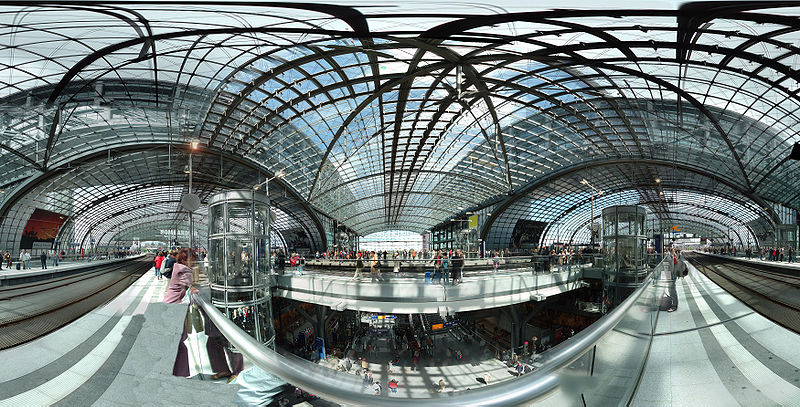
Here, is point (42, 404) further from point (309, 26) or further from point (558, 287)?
point (558, 287)

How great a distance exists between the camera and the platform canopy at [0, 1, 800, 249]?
28.8ft

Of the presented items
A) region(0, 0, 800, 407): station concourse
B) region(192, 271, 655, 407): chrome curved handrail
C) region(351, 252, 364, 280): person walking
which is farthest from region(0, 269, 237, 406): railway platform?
region(351, 252, 364, 280): person walking

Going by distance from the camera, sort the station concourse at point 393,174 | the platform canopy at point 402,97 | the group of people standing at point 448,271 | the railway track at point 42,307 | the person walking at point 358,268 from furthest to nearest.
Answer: the person walking at point 358,268
the group of people standing at point 448,271
the platform canopy at point 402,97
the railway track at point 42,307
the station concourse at point 393,174

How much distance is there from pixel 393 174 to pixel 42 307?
40.7 meters

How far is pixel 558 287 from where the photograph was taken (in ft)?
60.7

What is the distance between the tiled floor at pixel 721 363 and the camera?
2.43 metres

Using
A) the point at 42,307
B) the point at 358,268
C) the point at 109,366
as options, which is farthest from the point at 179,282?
the point at 358,268

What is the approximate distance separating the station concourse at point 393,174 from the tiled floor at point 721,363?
0.10 ft

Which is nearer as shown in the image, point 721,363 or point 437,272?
point 721,363

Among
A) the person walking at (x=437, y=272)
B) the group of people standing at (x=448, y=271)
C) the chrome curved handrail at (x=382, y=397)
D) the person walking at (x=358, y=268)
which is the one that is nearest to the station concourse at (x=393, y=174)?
the chrome curved handrail at (x=382, y=397)

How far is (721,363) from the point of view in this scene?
308 cm

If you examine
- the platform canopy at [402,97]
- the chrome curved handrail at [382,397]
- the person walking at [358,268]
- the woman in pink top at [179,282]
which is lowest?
the person walking at [358,268]

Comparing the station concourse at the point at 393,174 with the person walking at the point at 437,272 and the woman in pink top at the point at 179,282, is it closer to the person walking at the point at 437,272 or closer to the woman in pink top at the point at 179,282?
the woman in pink top at the point at 179,282

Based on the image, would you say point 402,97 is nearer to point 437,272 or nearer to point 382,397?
point 437,272
